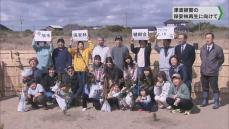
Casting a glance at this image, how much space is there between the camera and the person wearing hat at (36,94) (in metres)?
11.1

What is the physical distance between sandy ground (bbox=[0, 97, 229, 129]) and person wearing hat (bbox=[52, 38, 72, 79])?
974 mm

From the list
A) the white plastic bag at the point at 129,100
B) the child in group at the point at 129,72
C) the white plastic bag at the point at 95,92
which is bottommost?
the white plastic bag at the point at 129,100

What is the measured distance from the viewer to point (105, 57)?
11344 millimetres

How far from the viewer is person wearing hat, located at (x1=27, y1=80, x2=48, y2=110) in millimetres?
11094

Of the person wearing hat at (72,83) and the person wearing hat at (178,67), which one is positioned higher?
the person wearing hat at (178,67)

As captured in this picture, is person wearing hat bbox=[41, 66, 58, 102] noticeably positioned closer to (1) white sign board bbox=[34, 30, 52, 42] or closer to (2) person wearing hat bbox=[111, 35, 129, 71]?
(1) white sign board bbox=[34, 30, 52, 42]

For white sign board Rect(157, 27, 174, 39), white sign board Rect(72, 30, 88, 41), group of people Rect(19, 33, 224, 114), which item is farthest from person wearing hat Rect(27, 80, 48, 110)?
white sign board Rect(157, 27, 174, 39)

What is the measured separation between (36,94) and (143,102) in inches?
96.9

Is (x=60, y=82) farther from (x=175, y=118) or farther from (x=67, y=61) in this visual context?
(x=175, y=118)

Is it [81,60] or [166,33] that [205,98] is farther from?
[81,60]

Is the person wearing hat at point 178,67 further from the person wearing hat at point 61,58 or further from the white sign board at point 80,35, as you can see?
the person wearing hat at point 61,58

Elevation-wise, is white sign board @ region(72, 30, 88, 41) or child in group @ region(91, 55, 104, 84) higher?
white sign board @ region(72, 30, 88, 41)

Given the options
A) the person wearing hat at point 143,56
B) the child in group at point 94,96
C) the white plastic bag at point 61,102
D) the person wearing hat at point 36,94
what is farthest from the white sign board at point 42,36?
the person wearing hat at point 143,56

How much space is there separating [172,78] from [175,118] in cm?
100
